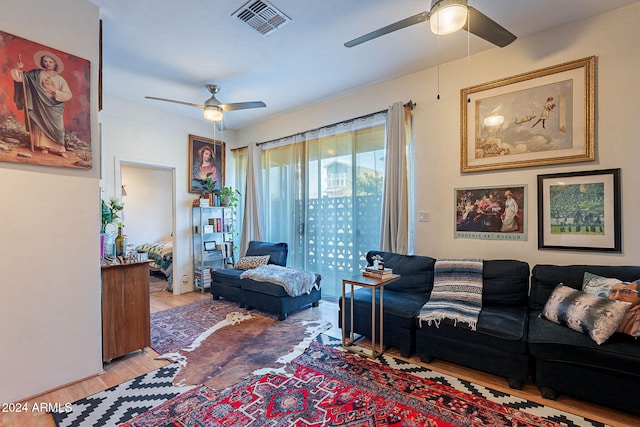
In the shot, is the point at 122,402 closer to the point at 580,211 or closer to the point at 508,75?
the point at 580,211

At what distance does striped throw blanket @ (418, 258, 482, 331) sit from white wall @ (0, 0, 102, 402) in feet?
9.48

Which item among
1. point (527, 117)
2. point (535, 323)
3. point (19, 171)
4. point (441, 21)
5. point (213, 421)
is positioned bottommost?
point (213, 421)

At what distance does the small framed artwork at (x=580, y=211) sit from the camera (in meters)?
2.58

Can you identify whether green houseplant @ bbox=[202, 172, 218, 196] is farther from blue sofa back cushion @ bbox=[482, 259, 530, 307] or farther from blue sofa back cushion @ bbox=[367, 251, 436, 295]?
blue sofa back cushion @ bbox=[482, 259, 530, 307]

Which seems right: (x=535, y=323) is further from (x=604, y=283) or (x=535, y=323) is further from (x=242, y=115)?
(x=242, y=115)

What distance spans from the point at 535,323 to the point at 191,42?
404 cm

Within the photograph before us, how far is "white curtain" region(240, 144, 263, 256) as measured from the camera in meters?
5.31

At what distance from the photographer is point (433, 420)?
188cm

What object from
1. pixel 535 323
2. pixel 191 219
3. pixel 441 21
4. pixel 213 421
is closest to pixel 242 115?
pixel 191 219

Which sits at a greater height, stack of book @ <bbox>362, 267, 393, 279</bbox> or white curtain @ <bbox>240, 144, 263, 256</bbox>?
white curtain @ <bbox>240, 144, 263, 256</bbox>

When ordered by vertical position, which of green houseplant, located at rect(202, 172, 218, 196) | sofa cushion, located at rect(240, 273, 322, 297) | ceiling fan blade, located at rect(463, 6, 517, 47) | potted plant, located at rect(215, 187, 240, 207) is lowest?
sofa cushion, located at rect(240, 273, 322, 297)

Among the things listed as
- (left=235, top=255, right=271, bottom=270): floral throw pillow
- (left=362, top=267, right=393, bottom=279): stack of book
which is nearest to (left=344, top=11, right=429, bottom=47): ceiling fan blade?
(left=362, top=267, right=393, bottom=279): stack of book

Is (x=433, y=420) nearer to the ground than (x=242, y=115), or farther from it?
nearer to the ground

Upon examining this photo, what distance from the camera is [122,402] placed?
2.10 m
